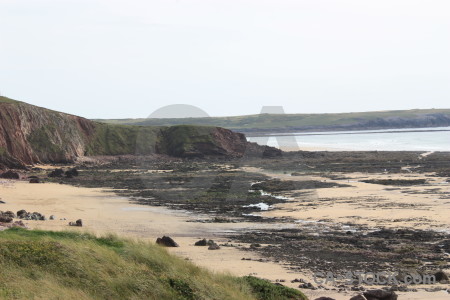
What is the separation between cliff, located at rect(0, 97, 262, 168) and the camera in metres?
66.9

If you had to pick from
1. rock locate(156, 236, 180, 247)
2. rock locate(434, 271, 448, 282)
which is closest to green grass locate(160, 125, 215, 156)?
rock locate(156, 236, 180, 247)

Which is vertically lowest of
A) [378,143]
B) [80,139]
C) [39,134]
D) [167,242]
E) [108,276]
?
[167,242]

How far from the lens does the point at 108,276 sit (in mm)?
13305

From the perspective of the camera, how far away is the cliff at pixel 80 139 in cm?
6694

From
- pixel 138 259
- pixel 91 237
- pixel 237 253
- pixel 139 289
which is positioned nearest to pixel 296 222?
pixel 237 253

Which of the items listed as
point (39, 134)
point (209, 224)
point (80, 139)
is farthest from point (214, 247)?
point (80, 139)

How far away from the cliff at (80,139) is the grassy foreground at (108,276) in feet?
163

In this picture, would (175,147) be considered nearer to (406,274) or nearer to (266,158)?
(266,158)

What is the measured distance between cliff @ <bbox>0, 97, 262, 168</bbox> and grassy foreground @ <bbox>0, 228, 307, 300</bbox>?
49624 millimetres

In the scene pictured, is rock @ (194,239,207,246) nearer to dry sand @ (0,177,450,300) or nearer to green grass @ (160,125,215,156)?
dry sand @ (0,177,450,300)

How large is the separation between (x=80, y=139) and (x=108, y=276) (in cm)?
7178

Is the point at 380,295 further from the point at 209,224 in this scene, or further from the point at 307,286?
the point at 209,224

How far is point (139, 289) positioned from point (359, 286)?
747 cm

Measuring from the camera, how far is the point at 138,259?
15109mm
